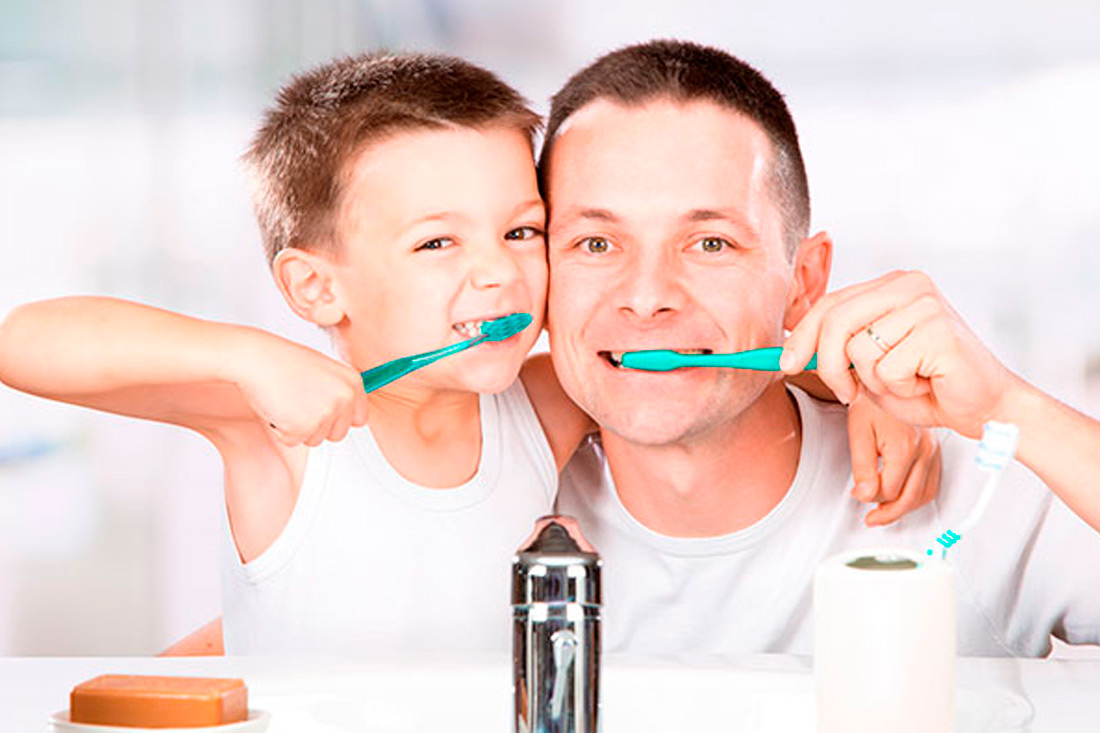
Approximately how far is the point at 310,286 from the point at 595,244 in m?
0.23

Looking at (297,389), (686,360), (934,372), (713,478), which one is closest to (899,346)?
(934,372)

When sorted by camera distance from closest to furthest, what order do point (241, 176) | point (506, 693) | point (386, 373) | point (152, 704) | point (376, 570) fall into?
1. point (152, 704)
2. point (506, 693)
3. point (386, 373)
4. point (376, 570)
5. point (241, 176)

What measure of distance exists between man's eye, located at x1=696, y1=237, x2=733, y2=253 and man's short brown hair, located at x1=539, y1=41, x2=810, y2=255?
0.06m

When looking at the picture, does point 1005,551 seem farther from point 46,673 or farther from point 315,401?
point 46,673

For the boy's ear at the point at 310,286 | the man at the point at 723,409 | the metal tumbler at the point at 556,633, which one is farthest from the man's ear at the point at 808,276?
the metal tumbler at the point at 556,633

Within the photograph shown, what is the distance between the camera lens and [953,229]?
1272 millimetres

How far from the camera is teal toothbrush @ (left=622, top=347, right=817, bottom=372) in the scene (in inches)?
43.8

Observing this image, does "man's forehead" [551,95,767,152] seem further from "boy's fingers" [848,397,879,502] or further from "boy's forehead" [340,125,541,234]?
"boy's fingers" [848,397,879,502]

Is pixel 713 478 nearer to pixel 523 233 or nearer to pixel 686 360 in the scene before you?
pixel 686 360

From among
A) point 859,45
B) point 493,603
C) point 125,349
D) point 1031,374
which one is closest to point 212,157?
point 125,349

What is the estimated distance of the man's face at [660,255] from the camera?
3.72 ft

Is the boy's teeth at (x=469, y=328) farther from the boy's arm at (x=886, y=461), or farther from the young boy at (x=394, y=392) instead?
the boy's arm at (x=886, y=461)

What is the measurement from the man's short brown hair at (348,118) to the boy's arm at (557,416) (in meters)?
0.22

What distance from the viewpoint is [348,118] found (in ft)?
3.84
